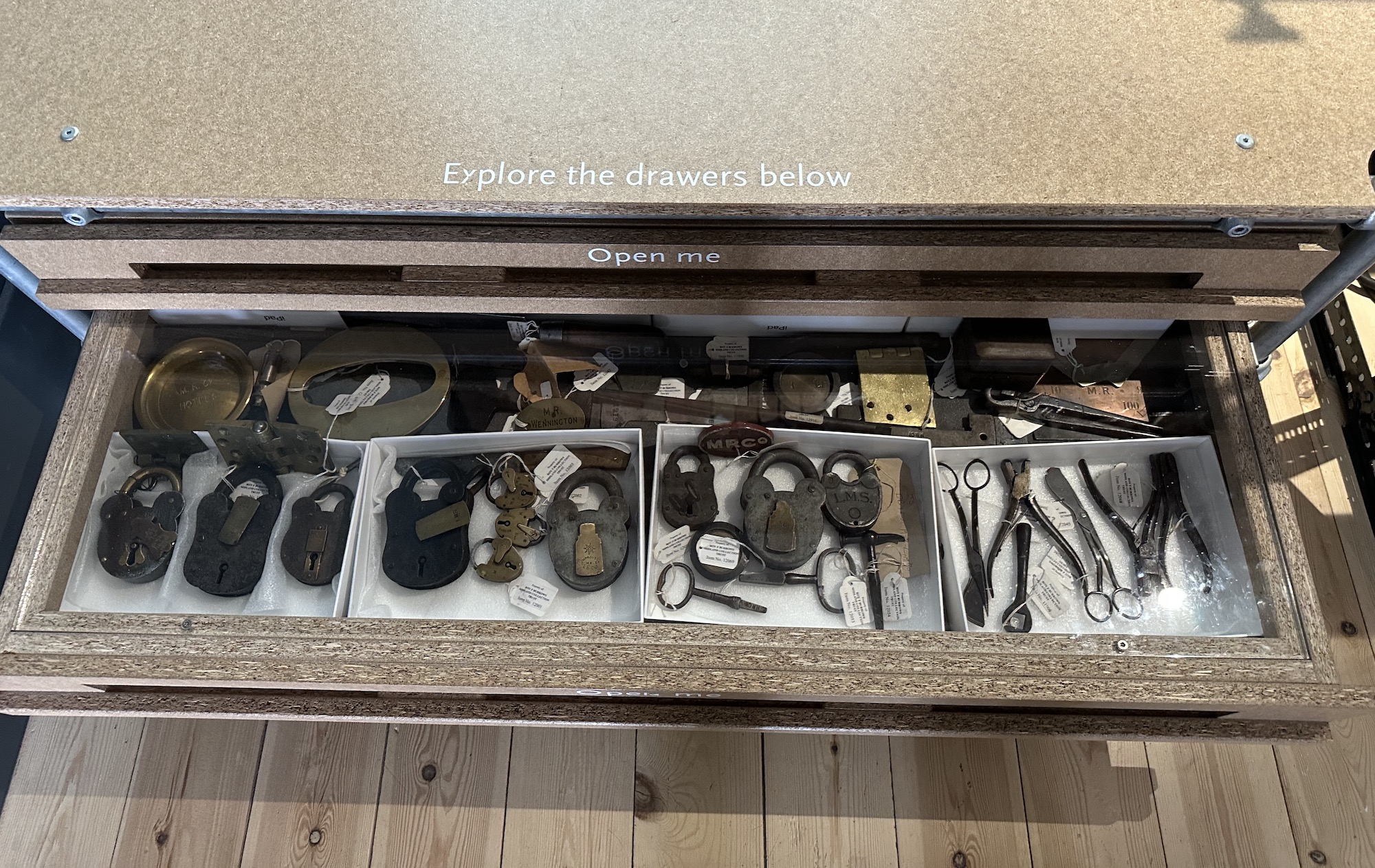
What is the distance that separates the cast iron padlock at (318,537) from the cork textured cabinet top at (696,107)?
0.49 metres

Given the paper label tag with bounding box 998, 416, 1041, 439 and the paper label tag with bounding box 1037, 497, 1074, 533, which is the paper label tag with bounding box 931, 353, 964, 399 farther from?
the paper label tag with bounding box 1037, 497, 1074, 533

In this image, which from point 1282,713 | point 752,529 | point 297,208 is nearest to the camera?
point 297,208

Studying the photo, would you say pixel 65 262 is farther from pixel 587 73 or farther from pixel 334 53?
pixel 587 73

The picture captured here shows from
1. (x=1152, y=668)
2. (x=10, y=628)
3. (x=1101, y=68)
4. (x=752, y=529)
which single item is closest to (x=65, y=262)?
(x=10, y=628)

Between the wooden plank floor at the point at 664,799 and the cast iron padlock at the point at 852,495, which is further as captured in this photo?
the wooden plank floor at the point at 664,799

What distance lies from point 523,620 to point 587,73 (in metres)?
0.71

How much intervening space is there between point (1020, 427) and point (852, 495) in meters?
0.29

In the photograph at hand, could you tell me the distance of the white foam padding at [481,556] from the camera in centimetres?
126

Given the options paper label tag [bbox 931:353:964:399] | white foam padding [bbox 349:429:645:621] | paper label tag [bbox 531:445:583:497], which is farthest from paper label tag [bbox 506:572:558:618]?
paper label tag [bbox 931:353:964:399]

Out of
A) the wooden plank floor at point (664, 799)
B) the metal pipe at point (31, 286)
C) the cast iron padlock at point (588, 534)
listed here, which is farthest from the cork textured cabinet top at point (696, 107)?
the wooden plank floor at point (664, 799)

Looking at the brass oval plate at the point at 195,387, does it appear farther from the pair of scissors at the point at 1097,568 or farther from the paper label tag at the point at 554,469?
the pair of scissors at the point at 1097,568

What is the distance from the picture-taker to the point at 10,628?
117 cm

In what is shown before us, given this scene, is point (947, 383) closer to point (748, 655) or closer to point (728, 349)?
point (728, 349)

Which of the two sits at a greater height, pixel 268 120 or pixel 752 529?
pixel 268 120
